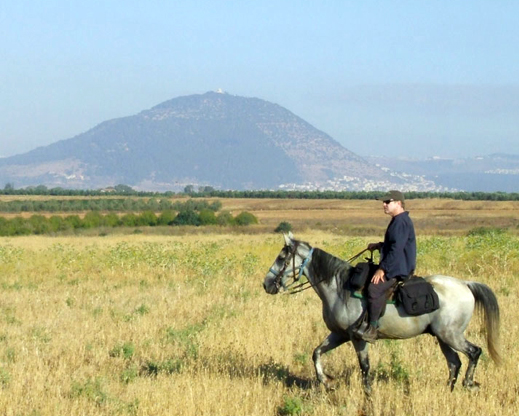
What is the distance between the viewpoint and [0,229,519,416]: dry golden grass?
8727mm

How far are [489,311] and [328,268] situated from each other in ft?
6.78

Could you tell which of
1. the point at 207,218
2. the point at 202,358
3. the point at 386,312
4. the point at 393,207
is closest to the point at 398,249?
the point at 393,207

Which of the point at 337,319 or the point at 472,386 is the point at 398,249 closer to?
the point at 337,319

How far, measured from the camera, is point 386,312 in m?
9.33

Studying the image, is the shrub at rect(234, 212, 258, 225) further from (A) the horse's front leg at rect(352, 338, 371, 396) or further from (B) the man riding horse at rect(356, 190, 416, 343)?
(B) the man riding horse at rect(356, 190, 416, 343)

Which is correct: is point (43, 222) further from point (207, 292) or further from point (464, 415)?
point (464, 415)

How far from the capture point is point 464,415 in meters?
8.02

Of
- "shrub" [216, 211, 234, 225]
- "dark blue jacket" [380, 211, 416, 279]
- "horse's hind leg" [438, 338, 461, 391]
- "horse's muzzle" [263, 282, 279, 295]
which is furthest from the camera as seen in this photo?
"shrub" [216, 211, 234, 225]

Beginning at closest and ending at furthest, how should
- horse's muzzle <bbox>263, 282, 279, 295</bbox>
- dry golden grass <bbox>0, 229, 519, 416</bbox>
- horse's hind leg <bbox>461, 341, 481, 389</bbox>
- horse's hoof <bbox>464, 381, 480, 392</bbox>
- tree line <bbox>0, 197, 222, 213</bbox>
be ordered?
dry golden grass <bbox>0, 229, 519, 416</bbox>
horse's hoof <bbox>464, 381, 480, 392</bbox>
horse's hind leg <bbox>461, 341, 481, 389</bbox>
horse's muzzle <bbox>263, 282, 279, 295</bbox>
tree line <bbox>0, 197, 222, 213</bbox>

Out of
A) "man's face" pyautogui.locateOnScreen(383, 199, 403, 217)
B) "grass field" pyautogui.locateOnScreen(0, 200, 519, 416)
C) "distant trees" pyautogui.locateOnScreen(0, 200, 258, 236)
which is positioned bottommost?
"distant trees" pyautogui.locateOnScreen(0, 200, 258, 236)

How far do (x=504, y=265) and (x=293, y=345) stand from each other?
521 inches

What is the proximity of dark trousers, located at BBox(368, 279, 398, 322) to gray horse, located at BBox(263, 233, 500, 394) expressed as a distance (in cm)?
19

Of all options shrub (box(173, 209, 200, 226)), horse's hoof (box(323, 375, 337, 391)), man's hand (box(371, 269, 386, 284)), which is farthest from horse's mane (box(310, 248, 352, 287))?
shrub (box(173, 209, 200, 226))

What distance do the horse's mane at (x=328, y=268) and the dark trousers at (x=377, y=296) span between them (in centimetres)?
48
